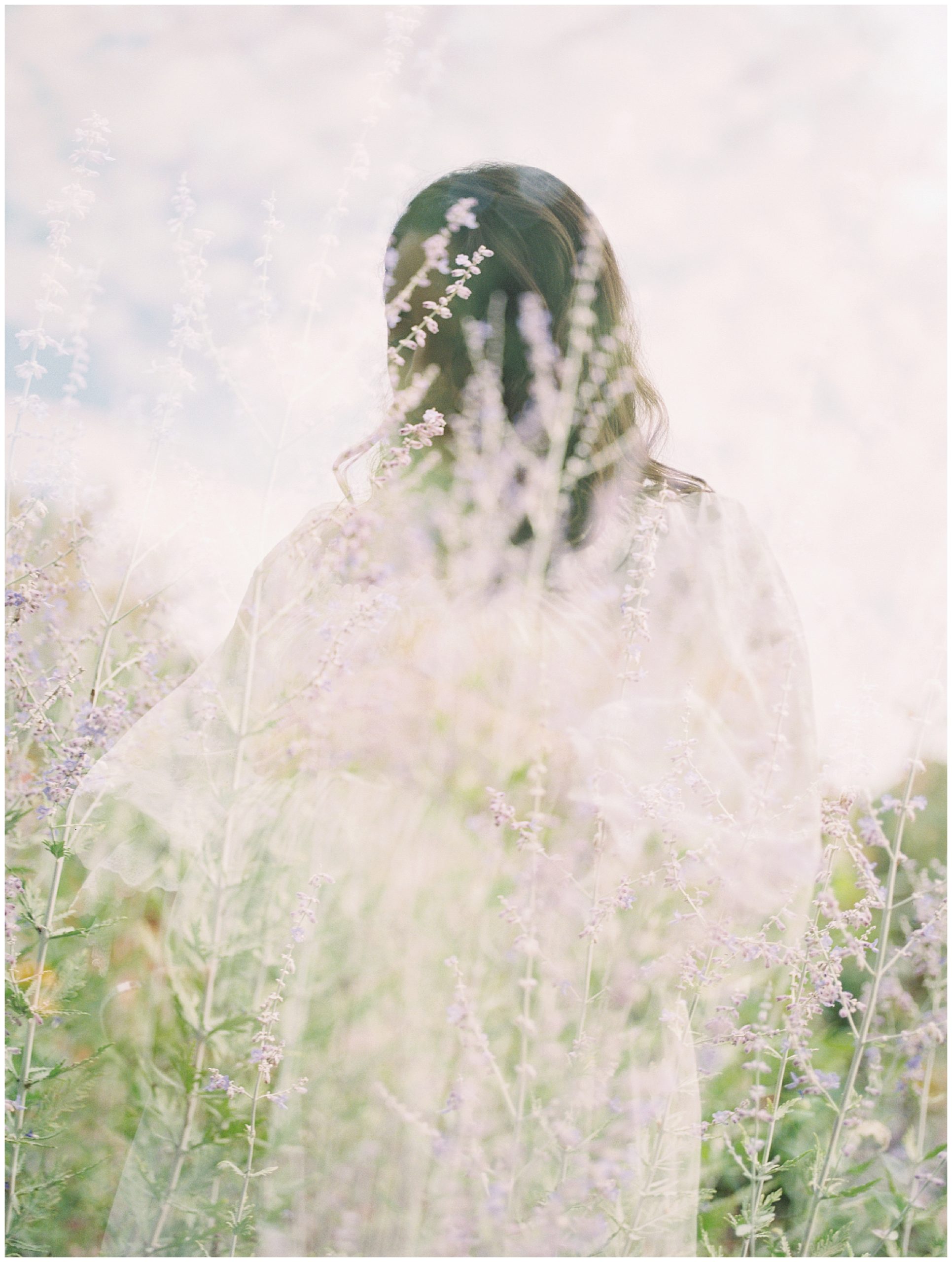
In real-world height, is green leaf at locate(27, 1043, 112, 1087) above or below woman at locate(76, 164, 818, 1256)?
below

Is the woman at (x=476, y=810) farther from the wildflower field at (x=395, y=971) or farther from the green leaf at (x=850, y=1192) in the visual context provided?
the green leaf at (x=850, y=1192)

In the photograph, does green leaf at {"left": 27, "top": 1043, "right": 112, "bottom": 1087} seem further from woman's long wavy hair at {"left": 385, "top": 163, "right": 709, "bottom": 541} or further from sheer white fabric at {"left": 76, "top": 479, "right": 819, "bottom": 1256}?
woman's long wavy hair at {"left": 385, "top": 163, "right": 709, "bottom": 541}

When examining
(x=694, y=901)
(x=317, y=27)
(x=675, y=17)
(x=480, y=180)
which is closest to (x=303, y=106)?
(x=317, y=27)

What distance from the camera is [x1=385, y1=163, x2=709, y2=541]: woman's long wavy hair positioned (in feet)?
4.16

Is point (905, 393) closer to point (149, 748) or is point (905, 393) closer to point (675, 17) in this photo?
point (675, 17)

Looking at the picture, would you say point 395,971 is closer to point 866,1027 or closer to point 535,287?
point 866,1027

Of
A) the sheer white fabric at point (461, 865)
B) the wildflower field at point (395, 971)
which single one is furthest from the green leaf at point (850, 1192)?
the sheer white fabric at point (461, 865)

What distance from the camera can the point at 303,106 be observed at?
4.31 ft

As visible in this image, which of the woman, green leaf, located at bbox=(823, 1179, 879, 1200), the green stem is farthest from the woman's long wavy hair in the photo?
green leaf, located at bbox=(823, 1179, 879, 1200)

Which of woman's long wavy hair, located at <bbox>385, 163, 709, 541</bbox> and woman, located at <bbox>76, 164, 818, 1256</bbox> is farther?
woman's long wavy hair, located at <bbox>385, 163, 709, 541</bbox>

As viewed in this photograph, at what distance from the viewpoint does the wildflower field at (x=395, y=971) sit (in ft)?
3.77

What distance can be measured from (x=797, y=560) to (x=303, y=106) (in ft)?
3.14

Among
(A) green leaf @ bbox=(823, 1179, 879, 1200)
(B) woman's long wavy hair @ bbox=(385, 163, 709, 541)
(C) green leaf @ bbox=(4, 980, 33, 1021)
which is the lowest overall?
(A) green leaf @ bbox=(823, 1179, 879, 1200)

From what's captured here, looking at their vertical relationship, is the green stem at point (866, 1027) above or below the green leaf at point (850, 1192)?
above
